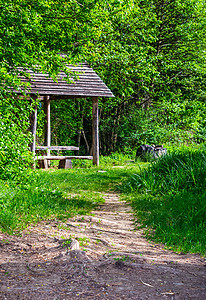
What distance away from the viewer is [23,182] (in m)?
5.06

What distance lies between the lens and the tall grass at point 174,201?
4.28 m

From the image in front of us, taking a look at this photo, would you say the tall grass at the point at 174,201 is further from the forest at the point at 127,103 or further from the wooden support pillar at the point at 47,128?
the wooden support pillar at the point at 47,128

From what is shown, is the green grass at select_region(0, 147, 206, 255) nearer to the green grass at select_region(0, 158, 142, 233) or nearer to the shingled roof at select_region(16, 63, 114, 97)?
the green grass at select_region(0, 158, 142, 233)

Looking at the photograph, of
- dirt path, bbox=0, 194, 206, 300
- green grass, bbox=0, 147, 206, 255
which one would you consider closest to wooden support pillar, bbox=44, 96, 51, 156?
green grass, bbox=0, 147, 206, 255

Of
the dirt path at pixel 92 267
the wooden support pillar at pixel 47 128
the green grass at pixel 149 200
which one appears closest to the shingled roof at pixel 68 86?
the wooden support pillar at pixel 47 128

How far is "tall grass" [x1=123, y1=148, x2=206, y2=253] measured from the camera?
14.0ft

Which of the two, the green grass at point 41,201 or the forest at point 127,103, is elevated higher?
the forest at point 127,103

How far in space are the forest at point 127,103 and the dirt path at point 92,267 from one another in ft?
1.84

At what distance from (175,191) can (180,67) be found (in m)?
13.1

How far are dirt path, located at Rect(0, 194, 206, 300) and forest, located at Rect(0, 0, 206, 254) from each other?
0.56 meters

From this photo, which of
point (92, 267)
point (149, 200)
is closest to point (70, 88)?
point (149, 200)

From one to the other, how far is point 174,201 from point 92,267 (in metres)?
2.92

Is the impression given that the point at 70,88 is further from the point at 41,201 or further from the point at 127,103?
the point at 41,201

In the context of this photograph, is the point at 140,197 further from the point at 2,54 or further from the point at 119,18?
the point at 119,18
